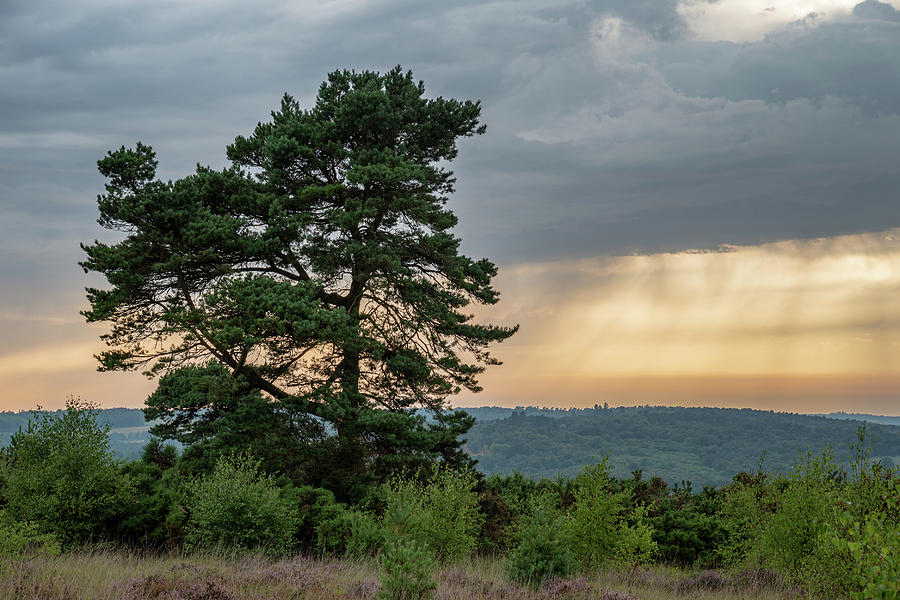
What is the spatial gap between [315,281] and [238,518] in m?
9.56

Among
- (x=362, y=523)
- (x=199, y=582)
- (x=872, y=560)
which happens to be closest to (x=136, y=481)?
(x=362, y=523)

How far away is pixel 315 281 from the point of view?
77.8 ft

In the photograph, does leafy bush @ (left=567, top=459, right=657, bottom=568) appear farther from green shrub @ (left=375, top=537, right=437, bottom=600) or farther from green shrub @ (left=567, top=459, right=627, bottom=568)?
green shrub @ (left=375, top=537, right=437, bottom=600)

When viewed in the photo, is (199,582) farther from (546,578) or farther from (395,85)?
(395,85)

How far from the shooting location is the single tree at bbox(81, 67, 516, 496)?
858 inches

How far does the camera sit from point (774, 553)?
44.9ft

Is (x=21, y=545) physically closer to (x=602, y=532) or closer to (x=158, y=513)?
(x=158, y=513)

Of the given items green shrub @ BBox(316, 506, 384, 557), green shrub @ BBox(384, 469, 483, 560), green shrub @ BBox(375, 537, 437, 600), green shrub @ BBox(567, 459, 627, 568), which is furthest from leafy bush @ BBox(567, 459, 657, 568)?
green shrub @ BBox(375, 537, 437, 600)

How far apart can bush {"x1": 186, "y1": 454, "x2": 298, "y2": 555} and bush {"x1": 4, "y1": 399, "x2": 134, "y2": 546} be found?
3.05 meters

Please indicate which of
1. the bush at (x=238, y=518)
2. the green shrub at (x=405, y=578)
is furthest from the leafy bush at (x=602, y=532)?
the bush at (x=238, y=518)

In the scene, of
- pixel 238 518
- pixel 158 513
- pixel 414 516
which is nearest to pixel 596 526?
pixel 414 516

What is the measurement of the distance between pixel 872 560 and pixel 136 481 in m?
18.6

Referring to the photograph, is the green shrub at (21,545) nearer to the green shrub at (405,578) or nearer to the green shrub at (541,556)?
the green shrub at (405,578)

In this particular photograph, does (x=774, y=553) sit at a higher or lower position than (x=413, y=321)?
lower
